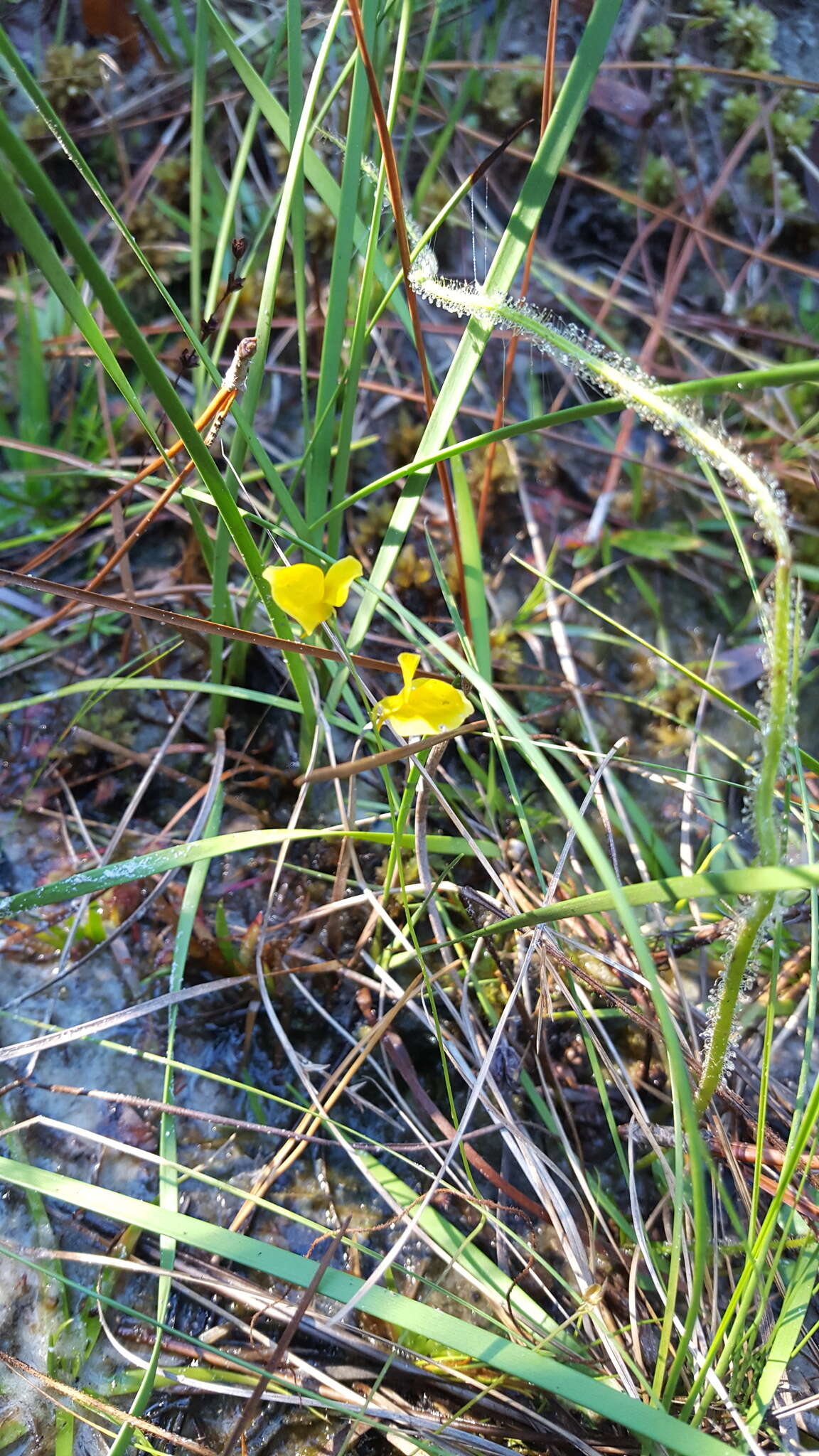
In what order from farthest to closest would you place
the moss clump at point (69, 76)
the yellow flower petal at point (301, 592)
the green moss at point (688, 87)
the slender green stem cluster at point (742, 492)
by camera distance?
1. the green moss at point (688, 87)
2. the moss clump at point (69, 76)
3. the yellow flower petal at point (301, 592)
4. the slender green stem cluster at point (742, 492)

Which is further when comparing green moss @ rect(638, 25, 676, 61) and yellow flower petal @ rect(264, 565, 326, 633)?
green moss @ rect(638, 25, 676, 61)

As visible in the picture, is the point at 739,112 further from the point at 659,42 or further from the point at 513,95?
the point at 513,95

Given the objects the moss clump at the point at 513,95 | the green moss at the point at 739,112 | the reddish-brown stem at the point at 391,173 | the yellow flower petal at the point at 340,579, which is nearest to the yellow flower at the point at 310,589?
the yellow flower petal at the point at 340,579

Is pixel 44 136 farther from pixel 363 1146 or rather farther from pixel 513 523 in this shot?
pixel 363 1146

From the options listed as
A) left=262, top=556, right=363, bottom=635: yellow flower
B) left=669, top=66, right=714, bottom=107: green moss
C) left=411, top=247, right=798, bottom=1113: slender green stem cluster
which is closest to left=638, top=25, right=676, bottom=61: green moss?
left=669, top=66, right=714, bottom=107: green moss

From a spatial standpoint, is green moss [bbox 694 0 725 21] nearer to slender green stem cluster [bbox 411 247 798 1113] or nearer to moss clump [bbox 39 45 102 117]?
moss clump [bbox 39 45 102 117]

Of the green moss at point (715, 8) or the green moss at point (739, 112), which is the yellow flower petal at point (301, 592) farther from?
the green moss at point (715, 8)
